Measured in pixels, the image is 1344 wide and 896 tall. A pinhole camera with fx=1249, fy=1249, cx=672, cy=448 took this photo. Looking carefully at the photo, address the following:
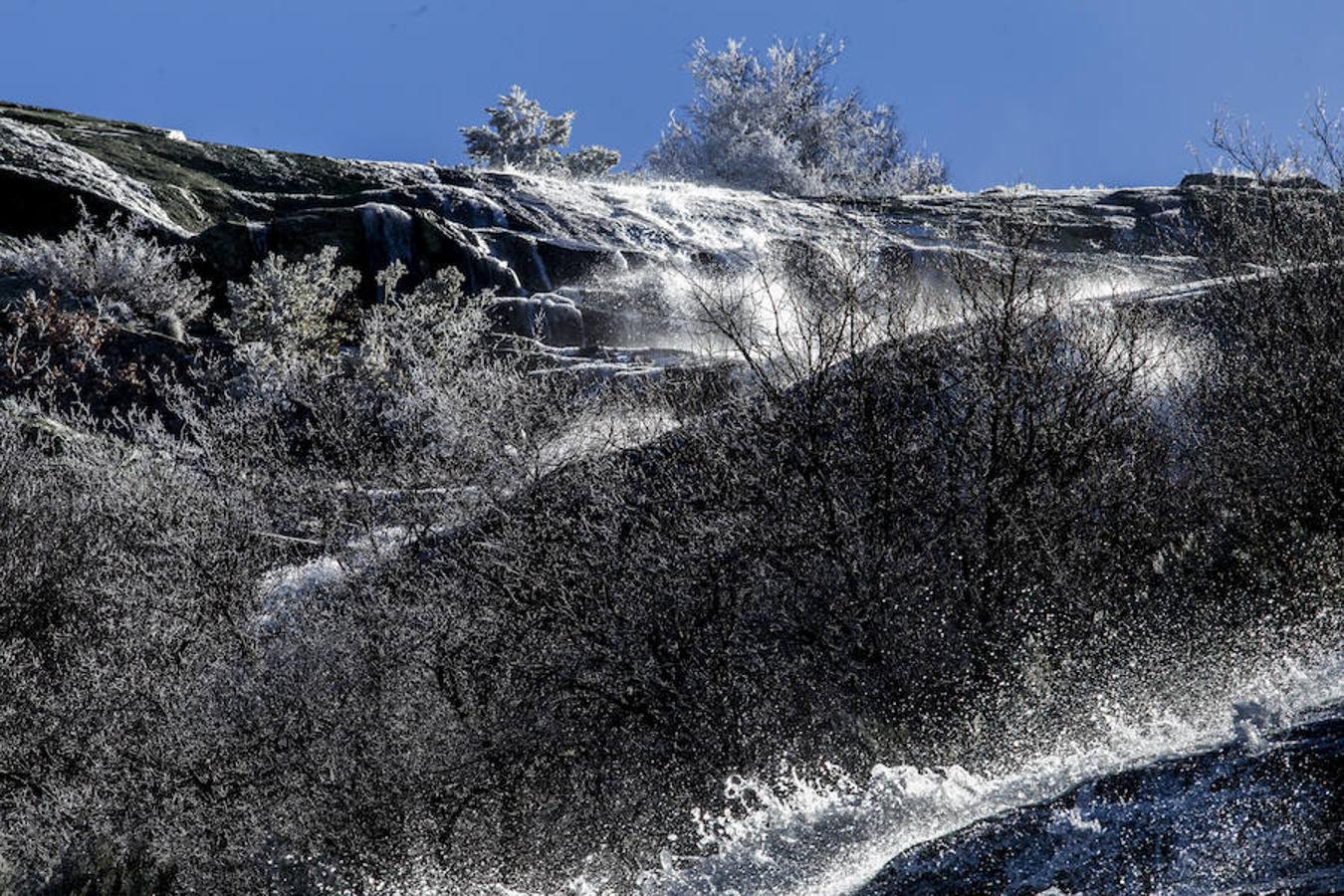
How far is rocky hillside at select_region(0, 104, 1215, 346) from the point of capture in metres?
34.3

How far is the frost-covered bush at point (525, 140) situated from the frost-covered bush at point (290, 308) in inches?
1489

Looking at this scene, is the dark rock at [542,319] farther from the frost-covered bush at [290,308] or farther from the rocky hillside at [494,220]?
the frost-covered bush at [290,308]

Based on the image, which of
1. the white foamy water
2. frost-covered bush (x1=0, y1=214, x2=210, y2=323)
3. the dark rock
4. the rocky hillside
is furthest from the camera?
the rocky hillside

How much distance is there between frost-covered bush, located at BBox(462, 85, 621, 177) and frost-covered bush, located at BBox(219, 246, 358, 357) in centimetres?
3782

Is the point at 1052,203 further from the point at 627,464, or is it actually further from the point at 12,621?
the point at 12,621

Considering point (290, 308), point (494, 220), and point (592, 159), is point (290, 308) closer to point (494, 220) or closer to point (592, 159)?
point (494, 220)

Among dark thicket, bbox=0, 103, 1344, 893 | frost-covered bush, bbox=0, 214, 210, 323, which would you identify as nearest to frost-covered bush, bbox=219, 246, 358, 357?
frost-covered bush, bbox=0, 214, 210, 323

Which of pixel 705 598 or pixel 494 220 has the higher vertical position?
pixel 494 220

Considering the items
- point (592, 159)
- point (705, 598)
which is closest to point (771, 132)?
point (592, 159)

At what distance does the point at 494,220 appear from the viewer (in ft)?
124

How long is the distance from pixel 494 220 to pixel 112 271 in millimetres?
11198

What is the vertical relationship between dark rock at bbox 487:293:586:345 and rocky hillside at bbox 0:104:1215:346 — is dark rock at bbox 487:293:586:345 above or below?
below

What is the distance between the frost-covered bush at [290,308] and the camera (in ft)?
99.1

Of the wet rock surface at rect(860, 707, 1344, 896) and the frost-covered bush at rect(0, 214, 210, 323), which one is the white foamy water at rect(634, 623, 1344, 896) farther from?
the frost-covered bush at rect(0, 214, 210, 323)
